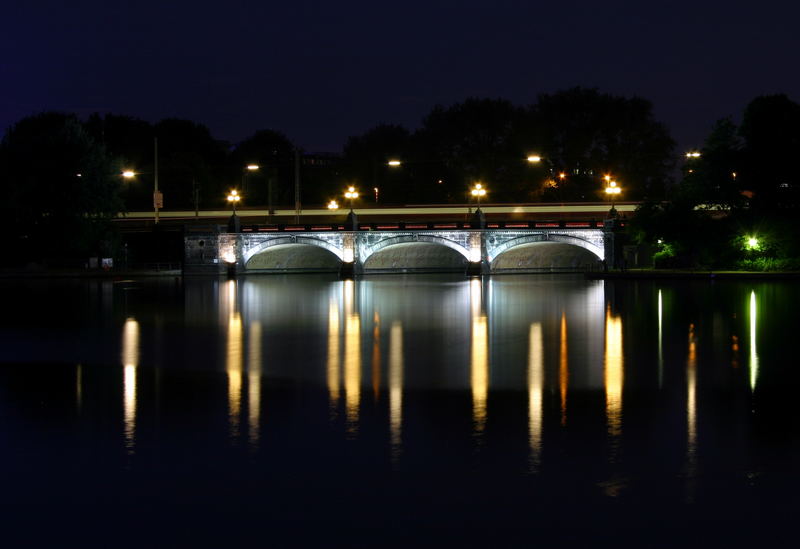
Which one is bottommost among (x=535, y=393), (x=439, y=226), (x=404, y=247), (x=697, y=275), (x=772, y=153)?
(x=535, y=393)

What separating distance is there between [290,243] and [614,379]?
59903 millimetres

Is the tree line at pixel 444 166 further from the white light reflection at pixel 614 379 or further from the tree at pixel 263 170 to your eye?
the white light reflection at pixel 614 379

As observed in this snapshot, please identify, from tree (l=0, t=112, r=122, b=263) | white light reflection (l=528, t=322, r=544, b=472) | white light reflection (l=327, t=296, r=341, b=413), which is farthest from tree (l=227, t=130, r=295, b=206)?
white light reflection (l=528, t=322, r=544, b=472)

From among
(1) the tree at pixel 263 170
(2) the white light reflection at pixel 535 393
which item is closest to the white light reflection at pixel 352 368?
(2) the white light reflection at pixel 535 393

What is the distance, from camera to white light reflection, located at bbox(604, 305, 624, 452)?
58.1 ft

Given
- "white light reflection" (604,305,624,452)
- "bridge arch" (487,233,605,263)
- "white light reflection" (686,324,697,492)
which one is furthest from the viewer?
"bridge arch" (487,233,605,263)

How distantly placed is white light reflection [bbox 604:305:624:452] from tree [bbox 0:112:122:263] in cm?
5198

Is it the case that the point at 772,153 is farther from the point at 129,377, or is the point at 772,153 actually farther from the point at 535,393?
the point at 129,377

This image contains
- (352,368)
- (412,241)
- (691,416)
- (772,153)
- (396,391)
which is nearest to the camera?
(691,416)

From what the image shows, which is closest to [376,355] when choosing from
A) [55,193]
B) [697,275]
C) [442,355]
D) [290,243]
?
[442,355]

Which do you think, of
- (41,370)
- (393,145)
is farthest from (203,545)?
(393,145)

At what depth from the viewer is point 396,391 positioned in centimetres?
2150

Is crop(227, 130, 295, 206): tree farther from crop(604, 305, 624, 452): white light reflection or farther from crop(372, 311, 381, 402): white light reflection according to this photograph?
crop(604, 305, 624, 452): white light reflection

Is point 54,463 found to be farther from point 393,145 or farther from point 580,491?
point 393,145
